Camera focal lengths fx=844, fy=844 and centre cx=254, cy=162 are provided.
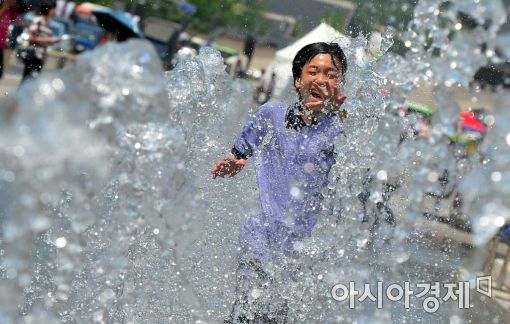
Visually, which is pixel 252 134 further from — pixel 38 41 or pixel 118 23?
pixel 118 23

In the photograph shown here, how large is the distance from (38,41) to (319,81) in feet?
18.9

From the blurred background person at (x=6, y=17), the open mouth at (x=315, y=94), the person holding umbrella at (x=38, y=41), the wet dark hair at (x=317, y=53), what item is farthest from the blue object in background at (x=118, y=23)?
the open mouth at (x=315, y=94)

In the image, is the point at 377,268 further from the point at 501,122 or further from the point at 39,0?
the point at 39,0

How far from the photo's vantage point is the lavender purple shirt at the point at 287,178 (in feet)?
9.04

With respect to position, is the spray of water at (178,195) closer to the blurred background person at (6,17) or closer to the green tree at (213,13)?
the blurred background person at (6,17)

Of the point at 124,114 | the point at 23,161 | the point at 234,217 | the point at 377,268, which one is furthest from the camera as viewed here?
the point at 234,217

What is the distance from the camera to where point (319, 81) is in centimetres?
295

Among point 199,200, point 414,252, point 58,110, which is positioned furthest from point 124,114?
point 414,252

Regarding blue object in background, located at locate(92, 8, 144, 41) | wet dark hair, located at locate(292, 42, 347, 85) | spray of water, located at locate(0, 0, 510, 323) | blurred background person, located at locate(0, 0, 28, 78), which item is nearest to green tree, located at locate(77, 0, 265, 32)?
blue object in background, located at locate(92, 8, 144, 41)

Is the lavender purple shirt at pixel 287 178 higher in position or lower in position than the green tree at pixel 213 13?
higher

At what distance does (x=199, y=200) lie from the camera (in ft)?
8.59

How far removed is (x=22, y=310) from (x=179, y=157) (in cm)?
91

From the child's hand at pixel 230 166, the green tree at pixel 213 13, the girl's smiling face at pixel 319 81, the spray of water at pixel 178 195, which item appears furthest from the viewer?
the green tree at pixel 213 13

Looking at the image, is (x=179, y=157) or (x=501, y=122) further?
(x=179, y=157)
